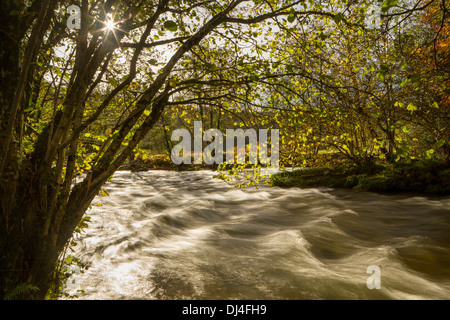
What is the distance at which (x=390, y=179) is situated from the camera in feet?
39.1

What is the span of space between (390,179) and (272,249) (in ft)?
29.0

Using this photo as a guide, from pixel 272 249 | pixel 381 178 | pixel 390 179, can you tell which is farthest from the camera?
pixel 381 178

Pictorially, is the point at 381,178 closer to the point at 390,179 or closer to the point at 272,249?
the point at 390,179

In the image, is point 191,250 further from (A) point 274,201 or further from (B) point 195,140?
(B) point 195,140

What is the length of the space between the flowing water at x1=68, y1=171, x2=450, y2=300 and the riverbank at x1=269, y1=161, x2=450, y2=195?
0.92 meters

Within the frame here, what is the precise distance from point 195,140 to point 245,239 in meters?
26.5

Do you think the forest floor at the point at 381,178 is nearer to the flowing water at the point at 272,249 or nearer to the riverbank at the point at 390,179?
the riverbank at the point at 390,179

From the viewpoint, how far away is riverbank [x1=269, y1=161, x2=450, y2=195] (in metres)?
11.1

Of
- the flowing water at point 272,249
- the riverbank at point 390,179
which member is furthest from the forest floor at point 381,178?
the flowing water at point 272,249

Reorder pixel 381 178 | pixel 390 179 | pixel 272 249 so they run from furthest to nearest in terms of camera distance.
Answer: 1. pixel 381 178
2. pixel 390 179
3. pixel 272 249

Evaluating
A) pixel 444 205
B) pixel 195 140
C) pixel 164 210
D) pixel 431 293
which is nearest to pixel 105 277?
pixel 431 293

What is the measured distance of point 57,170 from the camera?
2729 mm

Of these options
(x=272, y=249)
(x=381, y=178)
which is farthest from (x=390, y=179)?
(x=272, y=249)

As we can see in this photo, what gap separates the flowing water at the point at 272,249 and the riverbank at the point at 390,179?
0.92 meters
